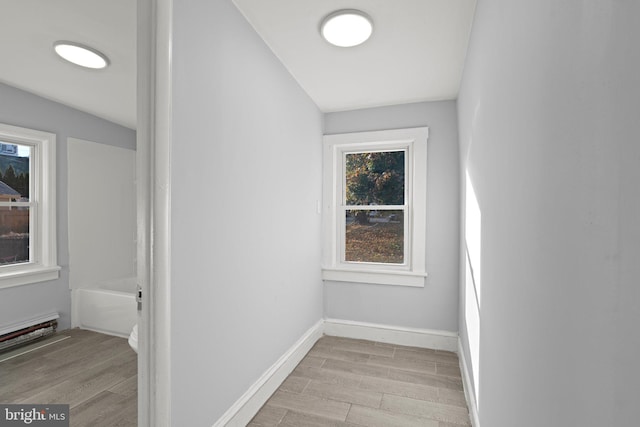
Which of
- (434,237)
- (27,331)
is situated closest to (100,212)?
(27,331)

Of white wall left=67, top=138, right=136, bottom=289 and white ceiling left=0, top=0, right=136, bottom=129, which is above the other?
white ceiling left=0, top=0, right=136, bottom=129

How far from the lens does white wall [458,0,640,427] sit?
41 centimetres

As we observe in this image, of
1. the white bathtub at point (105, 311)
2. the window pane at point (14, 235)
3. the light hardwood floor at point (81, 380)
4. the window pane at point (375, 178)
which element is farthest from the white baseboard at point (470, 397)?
the window pane at point (14, 235)

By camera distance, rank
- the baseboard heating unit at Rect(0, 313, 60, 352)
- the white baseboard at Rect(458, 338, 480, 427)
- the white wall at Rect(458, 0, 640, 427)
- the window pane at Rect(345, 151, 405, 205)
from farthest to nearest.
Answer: the window pane at Rect(345, 151, 405, 205), the baseboard heating unit at Rect(0, 313, 60, 352), the white baseboard at Rect(458, 338, 480, 427), the white wall at Rect(458, 0, 640, 427)

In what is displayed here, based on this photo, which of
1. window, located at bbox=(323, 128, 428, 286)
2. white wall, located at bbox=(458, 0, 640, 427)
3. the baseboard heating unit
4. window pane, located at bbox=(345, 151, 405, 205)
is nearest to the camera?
white wall, located at bbox=(458, 0, 640, 427)

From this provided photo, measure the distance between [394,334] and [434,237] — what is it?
1.01 metres

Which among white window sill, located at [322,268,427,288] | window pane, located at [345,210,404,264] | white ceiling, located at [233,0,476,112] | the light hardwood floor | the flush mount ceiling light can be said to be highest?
the flush mount ceiling light

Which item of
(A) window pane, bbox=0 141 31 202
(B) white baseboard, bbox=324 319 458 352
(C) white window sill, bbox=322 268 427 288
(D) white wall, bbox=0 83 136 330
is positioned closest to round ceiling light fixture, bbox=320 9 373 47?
(C) white window sill, bbox=322 268 427 288

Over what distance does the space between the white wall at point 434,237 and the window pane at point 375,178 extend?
29 cm

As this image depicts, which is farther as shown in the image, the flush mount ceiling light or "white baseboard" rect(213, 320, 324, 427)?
the flush mount ceiling light

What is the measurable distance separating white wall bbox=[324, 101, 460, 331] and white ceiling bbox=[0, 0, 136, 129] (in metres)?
2.11

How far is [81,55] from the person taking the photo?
227 cm

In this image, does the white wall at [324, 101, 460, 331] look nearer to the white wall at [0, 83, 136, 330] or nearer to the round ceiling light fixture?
the round ceiling light fixture

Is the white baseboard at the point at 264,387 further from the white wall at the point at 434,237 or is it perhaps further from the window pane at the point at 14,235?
the window pane at the point at 14,235
